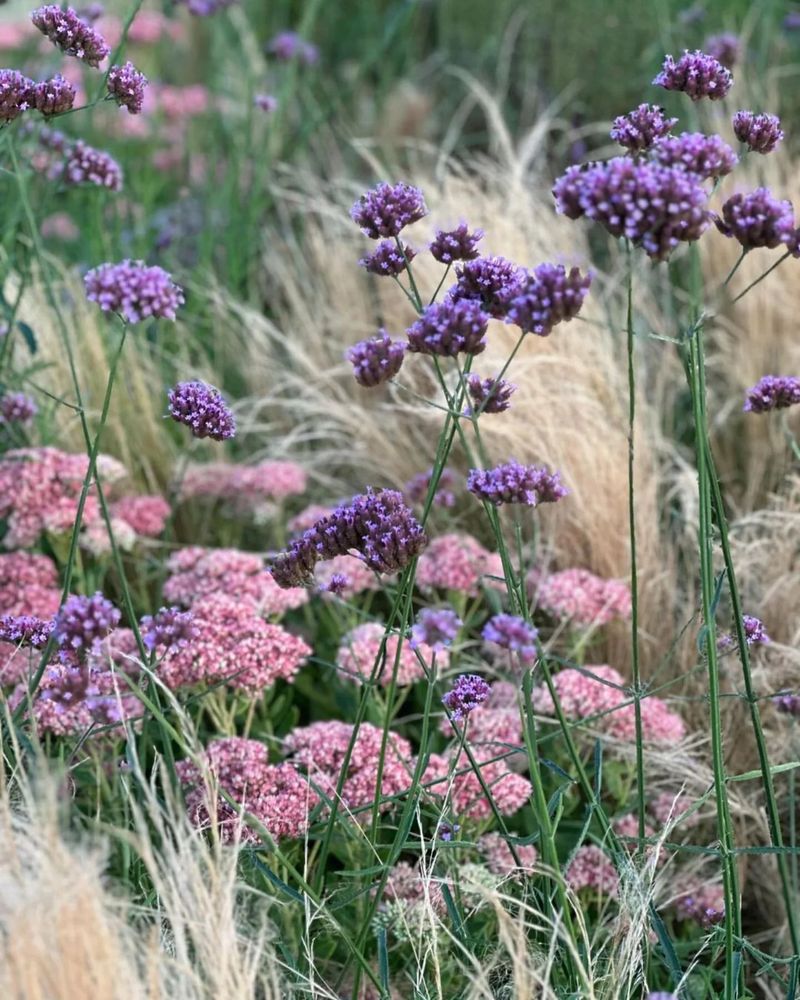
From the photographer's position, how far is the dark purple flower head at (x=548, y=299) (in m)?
1.40

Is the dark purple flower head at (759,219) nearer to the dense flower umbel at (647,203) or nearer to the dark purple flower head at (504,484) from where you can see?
the dense flower umbel at (647,203)

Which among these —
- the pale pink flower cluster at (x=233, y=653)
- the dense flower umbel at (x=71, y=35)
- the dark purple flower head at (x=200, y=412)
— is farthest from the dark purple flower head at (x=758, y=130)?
the pale pink flower cluster at (x=233, y=653)

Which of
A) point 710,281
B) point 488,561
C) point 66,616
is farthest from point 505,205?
point 66,616

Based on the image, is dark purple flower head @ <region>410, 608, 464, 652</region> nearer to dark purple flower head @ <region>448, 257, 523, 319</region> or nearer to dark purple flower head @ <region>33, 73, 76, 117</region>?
dark purple flower head @ <region>448, 257, 523, 319</region>

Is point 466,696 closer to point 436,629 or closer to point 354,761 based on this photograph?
point 436,629

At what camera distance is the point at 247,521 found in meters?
3.39

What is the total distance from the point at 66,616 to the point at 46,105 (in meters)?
0.81

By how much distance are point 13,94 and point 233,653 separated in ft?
2.90

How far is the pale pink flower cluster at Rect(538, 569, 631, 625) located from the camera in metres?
2.71

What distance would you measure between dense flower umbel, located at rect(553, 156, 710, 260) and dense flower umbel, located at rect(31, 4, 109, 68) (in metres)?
0.90

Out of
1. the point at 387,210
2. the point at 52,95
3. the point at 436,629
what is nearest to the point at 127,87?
the point at 52,95

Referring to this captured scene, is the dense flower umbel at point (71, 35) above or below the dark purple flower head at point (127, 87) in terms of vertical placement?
above

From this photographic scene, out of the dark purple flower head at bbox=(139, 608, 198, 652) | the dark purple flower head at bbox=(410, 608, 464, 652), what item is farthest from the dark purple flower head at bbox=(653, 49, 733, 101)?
the dark purple flower head at bbox=(139, 608, 198, 652)

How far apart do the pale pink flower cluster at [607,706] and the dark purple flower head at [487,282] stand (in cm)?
97
